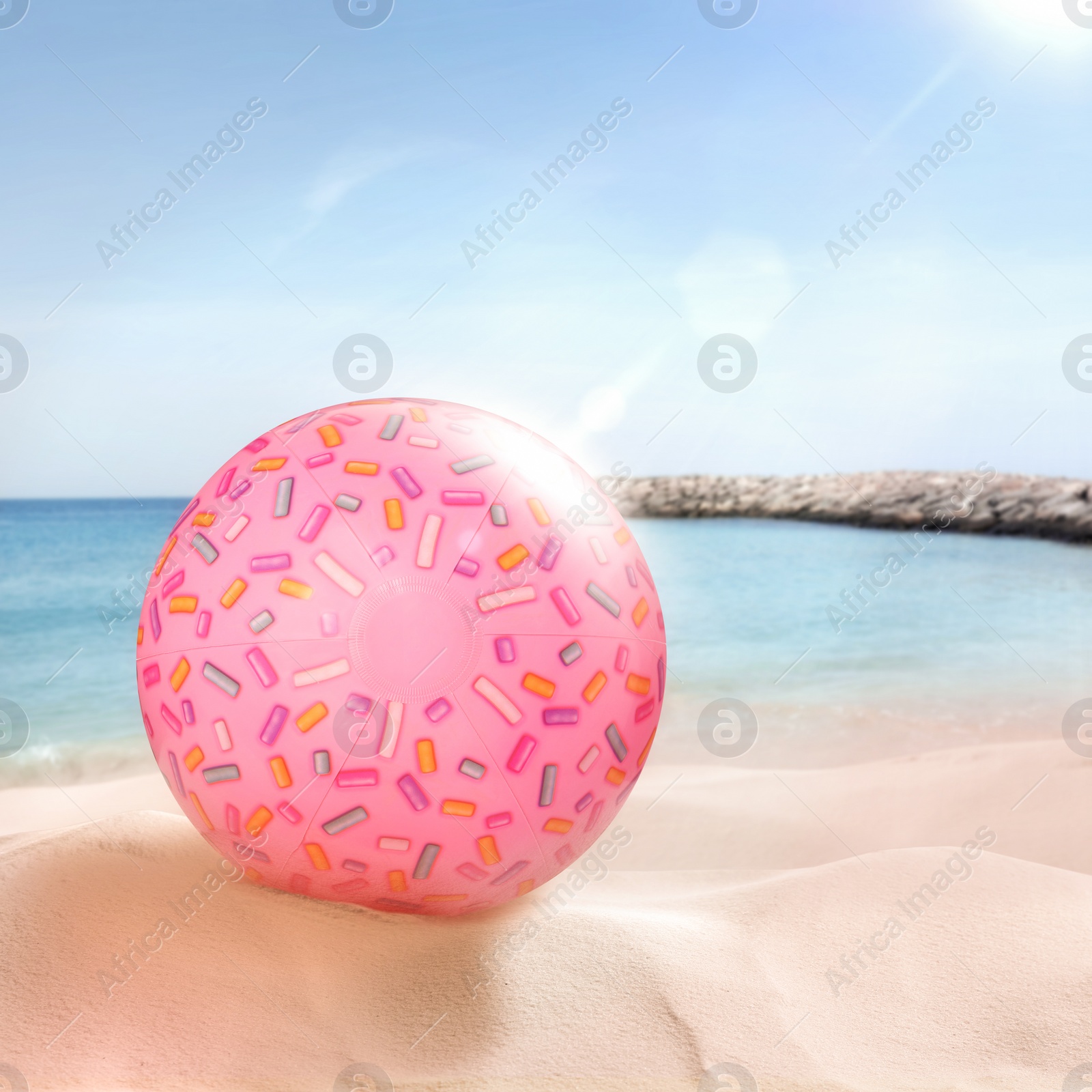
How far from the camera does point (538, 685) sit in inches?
96.5

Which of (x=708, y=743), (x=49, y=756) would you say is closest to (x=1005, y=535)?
(x=708, y=743)

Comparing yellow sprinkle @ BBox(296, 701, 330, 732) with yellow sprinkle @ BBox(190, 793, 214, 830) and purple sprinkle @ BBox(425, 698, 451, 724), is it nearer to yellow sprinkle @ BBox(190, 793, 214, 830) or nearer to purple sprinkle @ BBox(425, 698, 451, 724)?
purple sprinkle @ BBox(425, 698, 451, 724)

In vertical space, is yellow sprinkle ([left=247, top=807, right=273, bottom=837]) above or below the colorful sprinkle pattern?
below

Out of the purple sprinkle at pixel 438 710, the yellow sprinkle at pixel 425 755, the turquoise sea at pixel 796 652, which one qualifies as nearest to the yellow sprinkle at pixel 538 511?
the purple sprinkle at pixel 438 710

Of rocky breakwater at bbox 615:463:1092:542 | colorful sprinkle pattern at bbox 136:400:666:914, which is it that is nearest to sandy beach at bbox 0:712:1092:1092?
colorful sprinkle pattern at bbox 136:400:666:914

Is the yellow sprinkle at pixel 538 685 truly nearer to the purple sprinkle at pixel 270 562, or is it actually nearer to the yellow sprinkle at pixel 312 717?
the yellow sprinkle at pixel 312 717

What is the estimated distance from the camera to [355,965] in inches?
103

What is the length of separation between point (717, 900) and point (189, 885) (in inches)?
66.2

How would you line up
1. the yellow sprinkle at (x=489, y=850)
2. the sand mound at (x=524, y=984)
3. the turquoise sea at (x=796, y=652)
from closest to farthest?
1. the sand mound at (x=524, y=984)
2. the yellow sprinkle at (x=489, y=850)
3. the turquoise sea at (x=796, y=652)

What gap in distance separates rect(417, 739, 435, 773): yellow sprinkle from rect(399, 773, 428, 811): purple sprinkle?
41mm

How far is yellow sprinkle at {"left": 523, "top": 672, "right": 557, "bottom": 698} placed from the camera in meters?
2.44

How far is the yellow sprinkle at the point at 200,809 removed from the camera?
260 centimetres

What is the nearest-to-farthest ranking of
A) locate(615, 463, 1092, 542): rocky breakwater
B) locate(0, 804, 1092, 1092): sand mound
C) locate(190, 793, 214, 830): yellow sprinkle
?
locate(0, 804, 1092, 1092): sand mound, locate(190, 793, 214, 830): yellow sprinkle, locate(615, 463, 1092, 542): rocky breakwater

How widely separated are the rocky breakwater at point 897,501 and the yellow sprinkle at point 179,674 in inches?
594
